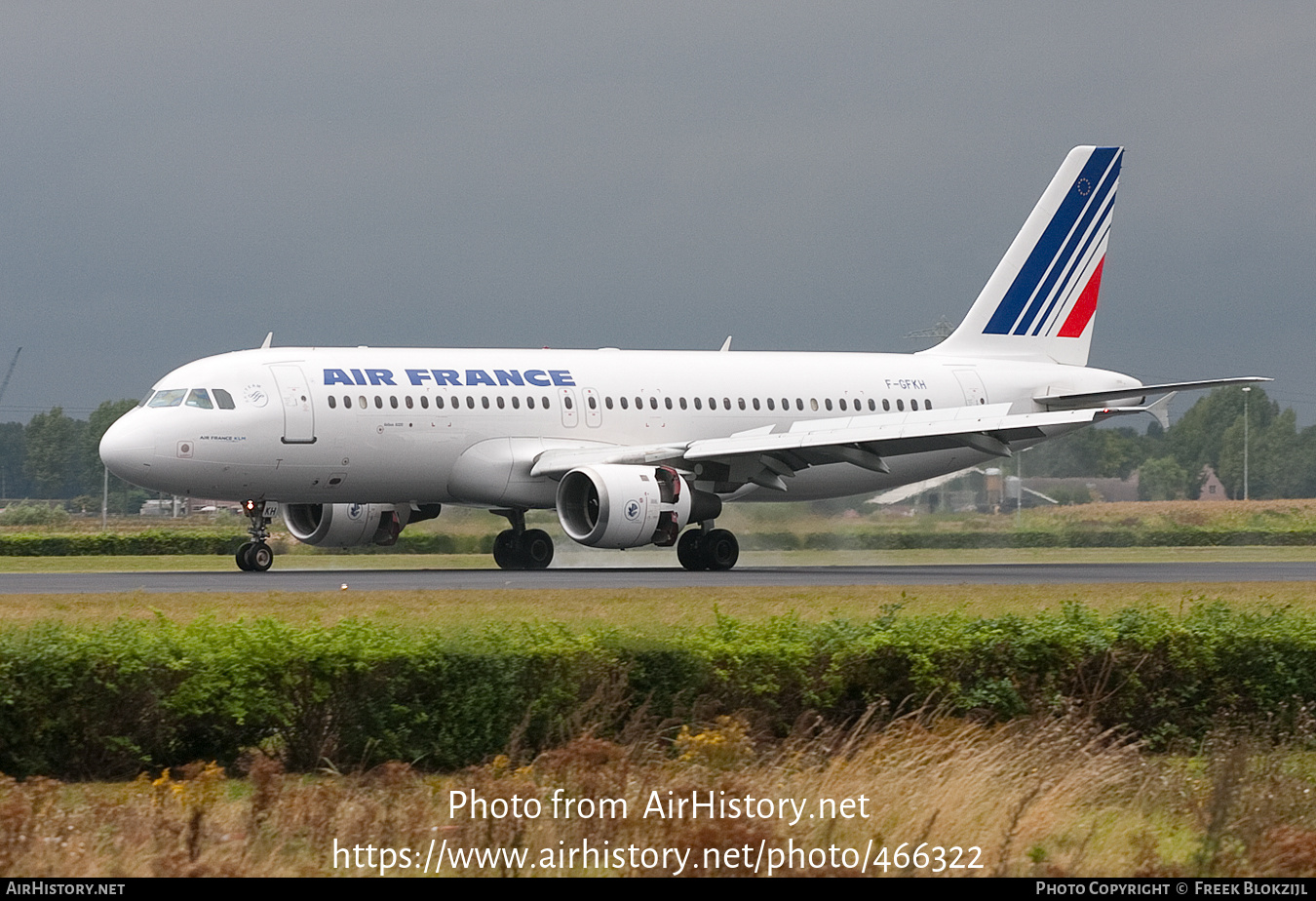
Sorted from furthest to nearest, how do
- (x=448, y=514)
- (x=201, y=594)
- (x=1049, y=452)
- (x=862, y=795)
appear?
(x=1049, y=452), (x=448, y=514), (x=201, y=594), (x=862, y=795)

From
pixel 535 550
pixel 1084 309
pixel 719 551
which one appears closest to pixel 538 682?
pixel 719 551

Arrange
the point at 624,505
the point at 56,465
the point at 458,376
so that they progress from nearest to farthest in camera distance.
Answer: the point at 624,505 < the point at 458,376 < the point at 56,465

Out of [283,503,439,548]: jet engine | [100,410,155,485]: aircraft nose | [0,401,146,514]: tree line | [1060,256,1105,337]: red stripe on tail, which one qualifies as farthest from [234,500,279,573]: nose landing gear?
[0,401,146,514]: tree line

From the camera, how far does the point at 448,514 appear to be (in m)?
40.2

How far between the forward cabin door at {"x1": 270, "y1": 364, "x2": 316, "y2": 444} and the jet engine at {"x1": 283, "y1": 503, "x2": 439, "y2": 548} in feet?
13.4

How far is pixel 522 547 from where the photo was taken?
3794 centimetres

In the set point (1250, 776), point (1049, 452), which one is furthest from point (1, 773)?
point (1049, 452)

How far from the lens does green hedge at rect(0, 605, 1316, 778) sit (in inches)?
483

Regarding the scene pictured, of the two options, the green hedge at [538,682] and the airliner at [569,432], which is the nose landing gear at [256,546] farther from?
the green hedge at [538,682]

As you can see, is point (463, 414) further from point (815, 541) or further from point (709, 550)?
point (815, 541)

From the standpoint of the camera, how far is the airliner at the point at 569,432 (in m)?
33.2

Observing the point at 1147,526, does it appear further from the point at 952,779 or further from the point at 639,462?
the point at 952,779

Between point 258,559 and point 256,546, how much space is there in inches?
12.6
